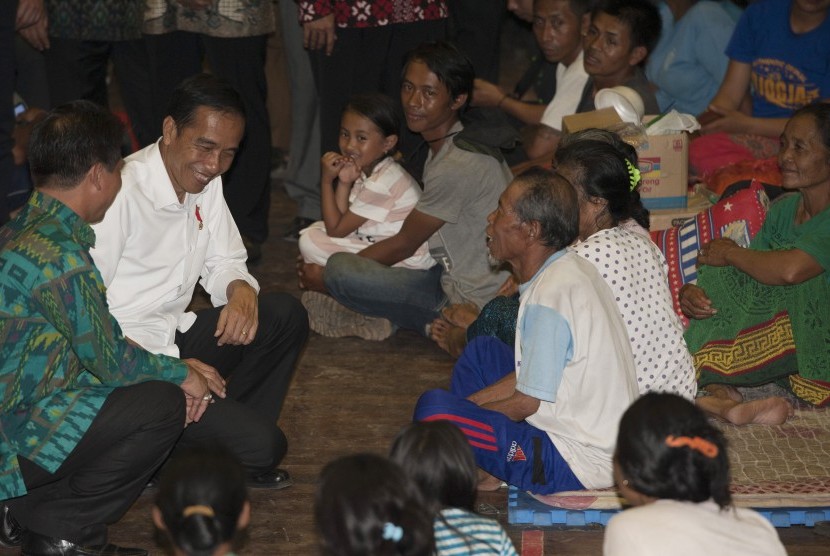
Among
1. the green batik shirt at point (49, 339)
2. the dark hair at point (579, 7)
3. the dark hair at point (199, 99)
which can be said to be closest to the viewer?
the green batik shirt at point (49, 339)

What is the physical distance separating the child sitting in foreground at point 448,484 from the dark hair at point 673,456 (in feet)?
1.01

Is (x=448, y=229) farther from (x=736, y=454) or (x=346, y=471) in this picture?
(x=346, y=471)

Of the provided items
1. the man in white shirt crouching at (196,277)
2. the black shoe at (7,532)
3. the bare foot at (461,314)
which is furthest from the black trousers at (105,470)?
the bare foot at (461,314)

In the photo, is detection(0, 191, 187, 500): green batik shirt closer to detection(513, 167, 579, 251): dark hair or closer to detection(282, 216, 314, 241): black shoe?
detection(513, 167, 579, 251): dark hair

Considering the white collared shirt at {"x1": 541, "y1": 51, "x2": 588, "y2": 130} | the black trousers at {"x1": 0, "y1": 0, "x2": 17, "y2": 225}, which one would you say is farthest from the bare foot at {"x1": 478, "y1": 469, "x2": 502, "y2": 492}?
the black trousers at {"x1": 0, "y1": 0, "x2": 17, "y2": 225}

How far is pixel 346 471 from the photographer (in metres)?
1.98

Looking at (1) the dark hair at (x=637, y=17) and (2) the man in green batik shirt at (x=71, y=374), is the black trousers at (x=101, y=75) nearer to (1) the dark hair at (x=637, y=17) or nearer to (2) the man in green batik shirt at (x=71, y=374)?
(1) the dark hair at (x=637, y=17)

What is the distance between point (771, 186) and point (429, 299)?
4.83ft

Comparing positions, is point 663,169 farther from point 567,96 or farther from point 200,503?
point 200,503

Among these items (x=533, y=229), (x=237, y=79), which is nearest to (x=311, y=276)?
(x=237, y=79)

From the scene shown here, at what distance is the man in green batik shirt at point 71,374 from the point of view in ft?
8.46

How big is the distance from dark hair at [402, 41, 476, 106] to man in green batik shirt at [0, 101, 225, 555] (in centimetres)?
181

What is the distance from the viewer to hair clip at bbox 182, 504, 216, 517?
81.1 inches

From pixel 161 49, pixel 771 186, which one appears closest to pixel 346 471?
pixel 771 186
